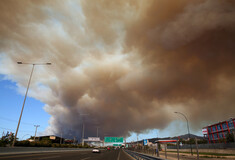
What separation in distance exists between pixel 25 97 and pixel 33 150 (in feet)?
29.6

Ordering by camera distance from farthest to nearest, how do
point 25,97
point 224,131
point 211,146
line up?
point 224,131 → point 211,146 → point 25,97

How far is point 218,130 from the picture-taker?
100875 millimetres

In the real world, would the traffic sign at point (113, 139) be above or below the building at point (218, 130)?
below

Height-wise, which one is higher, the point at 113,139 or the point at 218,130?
the point at 218,130

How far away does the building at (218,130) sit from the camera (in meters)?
87.7

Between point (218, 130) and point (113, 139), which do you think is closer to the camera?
point (113, 139)

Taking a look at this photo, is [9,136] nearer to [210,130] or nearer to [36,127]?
[36,127]

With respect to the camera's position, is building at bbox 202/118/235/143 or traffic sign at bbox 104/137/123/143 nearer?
traffic sign at bbox 104/137/123/143

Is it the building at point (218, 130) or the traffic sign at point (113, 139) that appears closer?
the traffic sign at point (113, 139)

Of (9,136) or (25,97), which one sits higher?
(25,97)

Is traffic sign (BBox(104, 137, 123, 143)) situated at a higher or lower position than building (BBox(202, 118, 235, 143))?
lower

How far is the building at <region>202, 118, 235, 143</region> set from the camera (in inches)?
3454

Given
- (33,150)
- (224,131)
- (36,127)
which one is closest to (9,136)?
(36,127)

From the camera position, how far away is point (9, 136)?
82062mm
